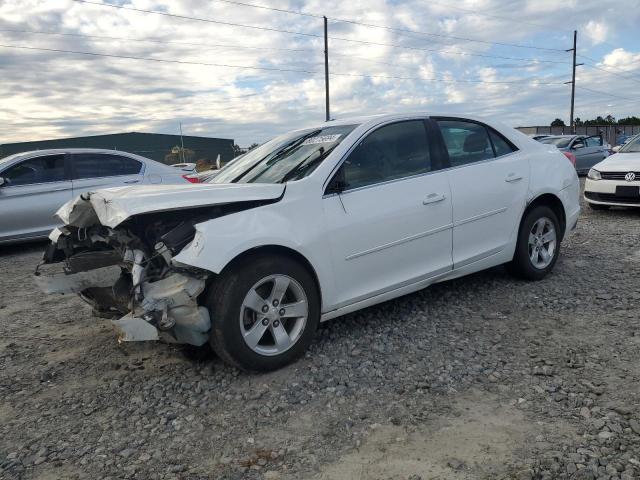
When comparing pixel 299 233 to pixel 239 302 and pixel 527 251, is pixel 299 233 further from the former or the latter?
pixel 527 251

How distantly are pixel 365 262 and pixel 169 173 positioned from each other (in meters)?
5.99

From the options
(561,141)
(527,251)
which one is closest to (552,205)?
(527,251)

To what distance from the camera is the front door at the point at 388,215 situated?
3.73m

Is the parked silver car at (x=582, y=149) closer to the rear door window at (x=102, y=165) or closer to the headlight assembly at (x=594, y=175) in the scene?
the headlight assembly at (x=594, y=175)

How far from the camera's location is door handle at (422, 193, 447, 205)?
4.13 m

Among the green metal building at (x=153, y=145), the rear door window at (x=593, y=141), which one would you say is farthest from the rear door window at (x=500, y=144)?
the green metal building at (x=153, y=145)

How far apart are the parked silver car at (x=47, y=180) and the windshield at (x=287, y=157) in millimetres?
4515

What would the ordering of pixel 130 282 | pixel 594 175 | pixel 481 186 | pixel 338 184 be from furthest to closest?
pixel 594 175, pixel 481 186, pixel 338 184, pixel 130 282

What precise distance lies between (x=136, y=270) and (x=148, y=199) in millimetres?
437

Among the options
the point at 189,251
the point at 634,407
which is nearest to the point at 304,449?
the point at 189,251

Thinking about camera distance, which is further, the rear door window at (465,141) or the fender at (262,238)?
the rear door window at (465,141)

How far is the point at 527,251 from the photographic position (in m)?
5.00

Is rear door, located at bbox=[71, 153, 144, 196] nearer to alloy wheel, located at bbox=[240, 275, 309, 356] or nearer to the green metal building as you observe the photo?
alloy wheel, located at bbox=[240, 275, 309, 356]

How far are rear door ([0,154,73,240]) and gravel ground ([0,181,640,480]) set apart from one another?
367 centimetres
